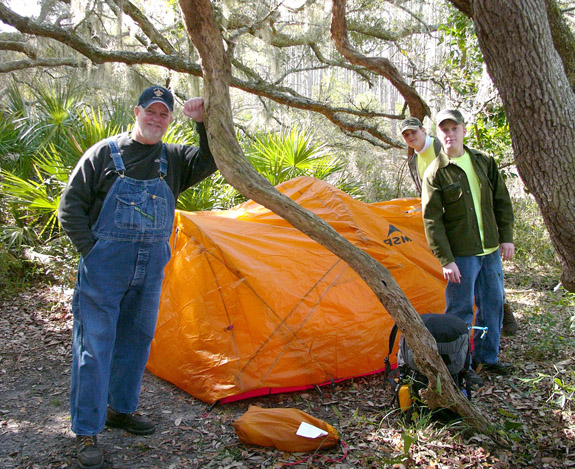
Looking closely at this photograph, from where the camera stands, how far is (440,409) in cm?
294

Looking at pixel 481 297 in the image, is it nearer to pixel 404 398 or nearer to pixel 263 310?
pixel 404 398

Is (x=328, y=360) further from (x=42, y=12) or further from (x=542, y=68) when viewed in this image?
(x=42, y=12)

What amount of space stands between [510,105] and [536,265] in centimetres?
534

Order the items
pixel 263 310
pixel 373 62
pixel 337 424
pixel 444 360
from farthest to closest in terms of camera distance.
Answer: pixel 373 62 → pixel 263 310 → pixel 337 424 → pixel 444 360

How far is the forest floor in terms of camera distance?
2.82 metres

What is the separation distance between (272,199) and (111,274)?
1000 millimetres

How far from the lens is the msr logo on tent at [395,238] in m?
4.52

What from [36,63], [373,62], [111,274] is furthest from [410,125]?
[36,63]

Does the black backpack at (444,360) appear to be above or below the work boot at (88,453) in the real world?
above

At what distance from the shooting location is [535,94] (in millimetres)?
2781

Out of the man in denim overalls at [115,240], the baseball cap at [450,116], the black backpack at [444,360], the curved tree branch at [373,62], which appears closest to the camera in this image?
the man in denim overalls at [115,240]

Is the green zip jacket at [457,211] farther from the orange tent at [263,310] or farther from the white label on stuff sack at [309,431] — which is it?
the white label on stuff sack at [309,431]

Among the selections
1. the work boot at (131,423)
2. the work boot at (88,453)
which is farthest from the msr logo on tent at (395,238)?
the work boot at (88,453)

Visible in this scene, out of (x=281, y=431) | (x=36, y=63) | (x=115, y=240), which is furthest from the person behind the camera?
(x=36, y=63)
